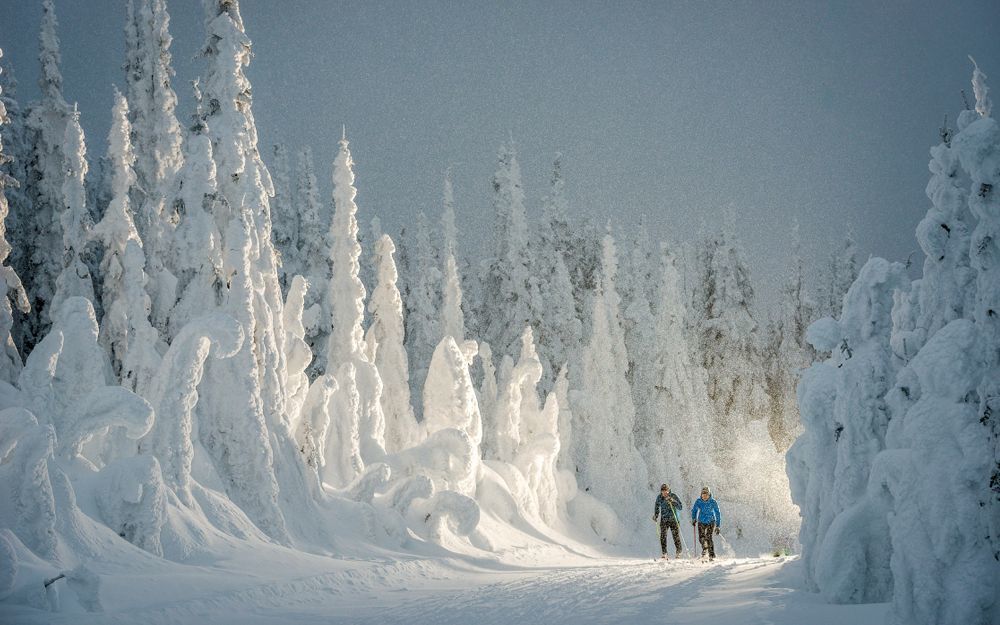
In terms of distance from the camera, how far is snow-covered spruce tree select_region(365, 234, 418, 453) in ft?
106

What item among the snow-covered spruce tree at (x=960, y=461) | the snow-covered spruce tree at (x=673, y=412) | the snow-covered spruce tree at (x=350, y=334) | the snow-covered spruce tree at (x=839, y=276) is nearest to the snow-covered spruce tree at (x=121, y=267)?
the snow-covered spruce tree at (x=350, y=334)

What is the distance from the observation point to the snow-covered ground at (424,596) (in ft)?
31.7

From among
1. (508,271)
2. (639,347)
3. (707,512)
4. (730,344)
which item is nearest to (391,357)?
(508,271)

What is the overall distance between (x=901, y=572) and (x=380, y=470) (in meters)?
16.4

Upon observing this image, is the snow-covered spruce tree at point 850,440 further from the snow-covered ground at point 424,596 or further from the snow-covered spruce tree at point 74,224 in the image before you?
the snow-covered spruce tree at point 74,224

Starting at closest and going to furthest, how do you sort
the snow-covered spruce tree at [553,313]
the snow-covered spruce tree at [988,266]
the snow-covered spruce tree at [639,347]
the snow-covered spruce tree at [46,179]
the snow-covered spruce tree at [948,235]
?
the snow-covered spruce tree at [988,266] < the snow-covered spruce tree at [948,235] < the snow-covered spruce tree at [46,179] < the snow-covered spruce tree at [553,313] < the snow-covered spruce tree at [639,347]

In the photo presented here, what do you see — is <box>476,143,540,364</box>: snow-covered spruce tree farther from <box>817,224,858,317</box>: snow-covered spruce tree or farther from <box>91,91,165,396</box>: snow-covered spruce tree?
<box>817,224,858,317</box>: snow-covered spruce tree

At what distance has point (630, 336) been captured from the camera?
47.2 metres

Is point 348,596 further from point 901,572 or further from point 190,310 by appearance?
Answer: point 190,310

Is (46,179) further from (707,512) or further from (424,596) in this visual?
(707,512)

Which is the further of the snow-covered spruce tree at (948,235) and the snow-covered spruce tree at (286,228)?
the snow-covered spruce tree at (286,228)

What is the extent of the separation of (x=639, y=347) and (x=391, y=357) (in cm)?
1840

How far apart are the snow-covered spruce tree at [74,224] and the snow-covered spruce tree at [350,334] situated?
759cm

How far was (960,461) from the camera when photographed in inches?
314
